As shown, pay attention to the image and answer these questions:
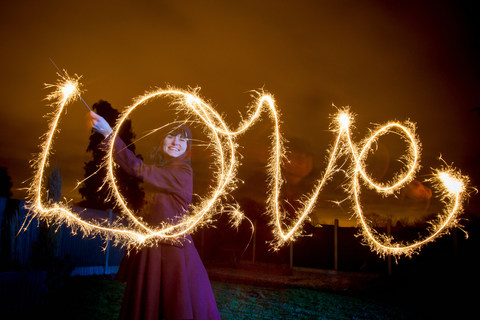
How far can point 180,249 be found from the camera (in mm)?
3750

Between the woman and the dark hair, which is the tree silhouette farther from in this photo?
the woman

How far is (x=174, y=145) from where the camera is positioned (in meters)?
4.16

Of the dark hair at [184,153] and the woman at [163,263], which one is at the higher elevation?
the dark hair at [184,153]

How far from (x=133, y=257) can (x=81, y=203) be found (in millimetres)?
24050

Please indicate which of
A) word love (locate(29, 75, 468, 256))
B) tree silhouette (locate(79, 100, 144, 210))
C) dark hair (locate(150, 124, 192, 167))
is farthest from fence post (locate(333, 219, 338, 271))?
tree silhouette (locate(79, 100, 144, 210))

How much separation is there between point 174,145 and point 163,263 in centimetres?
134

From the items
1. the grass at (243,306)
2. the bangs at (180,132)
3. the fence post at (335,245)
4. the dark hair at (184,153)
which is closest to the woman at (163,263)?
the dark hair at (184,153)

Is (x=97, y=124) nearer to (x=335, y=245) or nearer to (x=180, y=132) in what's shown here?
(x=180, y=132)

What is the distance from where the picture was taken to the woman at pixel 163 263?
11.5 ft

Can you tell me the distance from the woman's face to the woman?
127 mm

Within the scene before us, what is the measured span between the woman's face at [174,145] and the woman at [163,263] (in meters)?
0.13

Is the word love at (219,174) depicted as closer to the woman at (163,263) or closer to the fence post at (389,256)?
the woman at (163,263)

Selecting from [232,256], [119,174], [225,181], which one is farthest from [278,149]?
[119,174]

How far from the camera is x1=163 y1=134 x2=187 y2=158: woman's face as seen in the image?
414 cm
